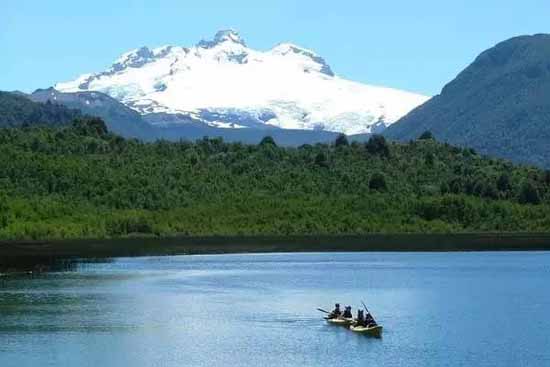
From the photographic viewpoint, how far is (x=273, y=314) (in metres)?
102

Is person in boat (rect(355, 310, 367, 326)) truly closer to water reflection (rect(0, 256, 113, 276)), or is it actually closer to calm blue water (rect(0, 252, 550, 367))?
calm blue water (rect(0, 252, 550, 367))

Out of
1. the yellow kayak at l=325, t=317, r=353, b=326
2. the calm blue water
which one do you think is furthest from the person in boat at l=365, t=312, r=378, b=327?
the yellow kayak at l=325, t=317, r=353, b=326

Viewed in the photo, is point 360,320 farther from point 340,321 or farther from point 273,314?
point 273,314

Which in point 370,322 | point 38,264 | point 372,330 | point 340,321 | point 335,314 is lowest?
point 372,330

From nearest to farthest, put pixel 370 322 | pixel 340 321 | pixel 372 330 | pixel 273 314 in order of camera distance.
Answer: pixel 372 330
pixel 370 322
pixel 340 321
pixel 273 314

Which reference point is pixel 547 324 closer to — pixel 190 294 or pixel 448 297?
pixel 448 297

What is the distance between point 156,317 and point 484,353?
30948mm

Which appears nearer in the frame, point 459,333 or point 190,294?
point 459,333

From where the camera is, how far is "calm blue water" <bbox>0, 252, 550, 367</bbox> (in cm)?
8081

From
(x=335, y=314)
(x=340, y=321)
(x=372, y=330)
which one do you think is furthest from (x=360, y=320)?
(x=335, y=314)

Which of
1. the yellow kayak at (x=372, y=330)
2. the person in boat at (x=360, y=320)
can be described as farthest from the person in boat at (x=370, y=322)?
the yellow kayak at (x=372, y=330)

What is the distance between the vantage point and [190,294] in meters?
119

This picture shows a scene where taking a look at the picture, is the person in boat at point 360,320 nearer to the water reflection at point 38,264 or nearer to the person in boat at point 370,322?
the person in boat at point 370,322

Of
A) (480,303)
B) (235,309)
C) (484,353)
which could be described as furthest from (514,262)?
(484,353)
